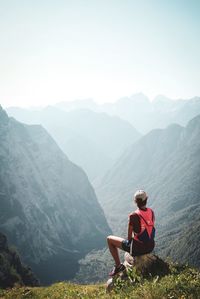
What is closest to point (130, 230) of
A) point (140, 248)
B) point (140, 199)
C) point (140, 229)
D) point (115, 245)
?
point (140, 229)

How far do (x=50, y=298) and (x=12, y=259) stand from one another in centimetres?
9753

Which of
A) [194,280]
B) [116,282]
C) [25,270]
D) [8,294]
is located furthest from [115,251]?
[25,270]

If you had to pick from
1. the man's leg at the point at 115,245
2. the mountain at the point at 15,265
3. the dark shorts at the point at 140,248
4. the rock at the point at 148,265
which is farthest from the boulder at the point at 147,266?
the mountain at the point at 15,265

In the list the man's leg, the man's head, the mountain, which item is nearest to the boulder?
the man's leg

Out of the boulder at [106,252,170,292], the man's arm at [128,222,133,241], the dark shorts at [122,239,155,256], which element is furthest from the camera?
the dark shorts at [122,239,155,256]

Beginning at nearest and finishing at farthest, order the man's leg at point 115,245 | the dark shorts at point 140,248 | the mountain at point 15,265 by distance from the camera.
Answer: the dark shorts at point 140,248 → the man's leg at point 115,245 → the mountain at point 15,265

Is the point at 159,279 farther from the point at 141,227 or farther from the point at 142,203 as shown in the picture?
the point at 142,203

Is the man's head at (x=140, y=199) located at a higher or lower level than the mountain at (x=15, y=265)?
higher

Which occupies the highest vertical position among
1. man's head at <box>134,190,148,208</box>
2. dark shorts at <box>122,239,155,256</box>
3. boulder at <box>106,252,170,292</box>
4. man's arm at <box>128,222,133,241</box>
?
man's head at <box>134,190,148,208</box>

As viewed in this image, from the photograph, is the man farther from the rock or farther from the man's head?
the rock

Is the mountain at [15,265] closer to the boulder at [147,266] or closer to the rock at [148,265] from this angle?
the boulder at [147,266]

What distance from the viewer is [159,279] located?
13.0 meters

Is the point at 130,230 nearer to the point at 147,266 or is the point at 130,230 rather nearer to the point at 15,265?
the point at 147,266

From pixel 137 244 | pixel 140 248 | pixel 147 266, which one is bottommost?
pixel 147 266
